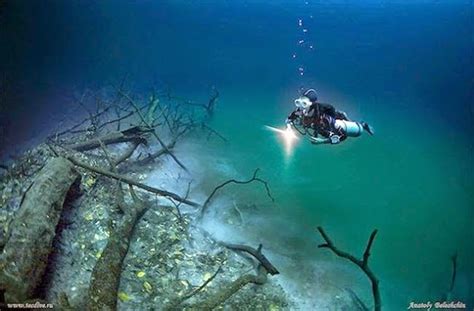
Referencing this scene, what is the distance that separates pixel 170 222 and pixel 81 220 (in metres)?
0.83

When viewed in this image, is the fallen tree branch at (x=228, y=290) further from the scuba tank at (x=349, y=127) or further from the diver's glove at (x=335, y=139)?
the scuba tank at (x=349, y=127)

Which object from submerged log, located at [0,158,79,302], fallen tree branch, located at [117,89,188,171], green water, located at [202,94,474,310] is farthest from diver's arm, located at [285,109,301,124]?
submerged log, located at [0,158,79,302]

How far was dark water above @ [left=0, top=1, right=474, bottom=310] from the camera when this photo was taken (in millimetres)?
3633

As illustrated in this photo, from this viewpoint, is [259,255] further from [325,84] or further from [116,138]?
[116,138]

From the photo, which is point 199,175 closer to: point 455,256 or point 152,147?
point 152,147

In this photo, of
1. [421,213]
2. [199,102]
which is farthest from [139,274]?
[421,213]

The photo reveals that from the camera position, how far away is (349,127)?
3.54m

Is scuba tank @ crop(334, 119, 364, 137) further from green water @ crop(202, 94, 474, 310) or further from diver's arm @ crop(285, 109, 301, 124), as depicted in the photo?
diver's arm @ crop(285, 109, 301, 124)

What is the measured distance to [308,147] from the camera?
3.65 meters

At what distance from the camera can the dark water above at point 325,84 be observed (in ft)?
11.9

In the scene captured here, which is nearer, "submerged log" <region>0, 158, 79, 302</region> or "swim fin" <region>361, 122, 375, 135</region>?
"submerged log" <region>0, 158, 79, 302</region>

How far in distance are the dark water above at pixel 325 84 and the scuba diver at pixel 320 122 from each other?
0.11m

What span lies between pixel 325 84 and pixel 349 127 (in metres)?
0.50

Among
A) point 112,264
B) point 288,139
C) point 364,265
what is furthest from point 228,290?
point 288,139
